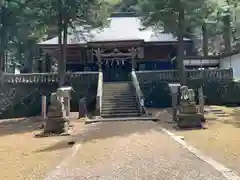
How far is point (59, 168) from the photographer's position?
927cm

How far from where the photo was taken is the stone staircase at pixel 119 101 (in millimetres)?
24562

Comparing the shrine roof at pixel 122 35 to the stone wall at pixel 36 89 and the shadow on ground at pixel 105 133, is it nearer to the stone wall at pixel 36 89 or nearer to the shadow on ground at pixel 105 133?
the stone wall at pixel 36 89

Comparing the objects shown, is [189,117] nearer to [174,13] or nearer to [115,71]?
[174,13]

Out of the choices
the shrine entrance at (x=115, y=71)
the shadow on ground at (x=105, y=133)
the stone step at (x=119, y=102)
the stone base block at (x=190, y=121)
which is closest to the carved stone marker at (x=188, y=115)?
the stone base block at (x=190, y=121)

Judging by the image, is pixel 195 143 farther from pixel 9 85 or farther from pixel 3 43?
pixel 3 43

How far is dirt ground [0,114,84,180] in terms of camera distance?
943cm

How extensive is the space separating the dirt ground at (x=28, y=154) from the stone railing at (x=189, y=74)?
38.6 ft

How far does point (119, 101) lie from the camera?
2659 cm

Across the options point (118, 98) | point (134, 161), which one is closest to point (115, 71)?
point (118, 98)

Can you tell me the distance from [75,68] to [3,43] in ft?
26.0

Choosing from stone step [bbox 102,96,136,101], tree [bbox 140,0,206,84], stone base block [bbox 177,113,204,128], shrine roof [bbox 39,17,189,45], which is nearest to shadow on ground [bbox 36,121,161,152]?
stone base block [bbox 177,113,204,128]

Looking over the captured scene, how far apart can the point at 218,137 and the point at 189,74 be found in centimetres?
1556

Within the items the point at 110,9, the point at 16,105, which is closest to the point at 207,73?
the point at 110,9

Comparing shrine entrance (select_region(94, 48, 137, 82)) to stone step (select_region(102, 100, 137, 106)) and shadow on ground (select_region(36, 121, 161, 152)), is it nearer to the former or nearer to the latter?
stone step (select_region(102, 100, 137, 106))
